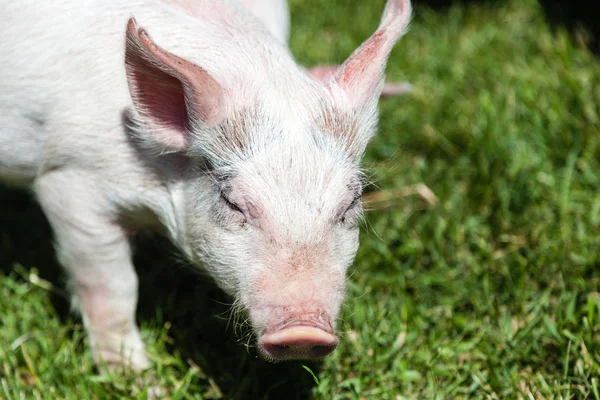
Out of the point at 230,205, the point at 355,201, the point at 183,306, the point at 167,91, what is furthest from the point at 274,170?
the point at 183,306

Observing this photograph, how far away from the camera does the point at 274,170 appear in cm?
263

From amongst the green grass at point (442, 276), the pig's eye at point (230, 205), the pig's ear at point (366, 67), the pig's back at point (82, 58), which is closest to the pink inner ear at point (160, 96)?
the pig's back at point (82, 58)

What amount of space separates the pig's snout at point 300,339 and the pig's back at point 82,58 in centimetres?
90

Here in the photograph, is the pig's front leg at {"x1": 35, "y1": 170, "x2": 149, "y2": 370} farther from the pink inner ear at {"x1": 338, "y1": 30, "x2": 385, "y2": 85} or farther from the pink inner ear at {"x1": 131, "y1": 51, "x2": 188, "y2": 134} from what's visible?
the pink inner ear at {"x1": 338, "y1": 30, "x2": 385, "y2": 85}

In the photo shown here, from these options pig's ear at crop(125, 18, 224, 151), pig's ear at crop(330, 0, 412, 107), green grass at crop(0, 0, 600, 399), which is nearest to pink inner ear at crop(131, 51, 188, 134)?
pig's ear at crop(125, 18, 224, 151)

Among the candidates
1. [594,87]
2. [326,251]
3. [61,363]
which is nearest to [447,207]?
[594,87]

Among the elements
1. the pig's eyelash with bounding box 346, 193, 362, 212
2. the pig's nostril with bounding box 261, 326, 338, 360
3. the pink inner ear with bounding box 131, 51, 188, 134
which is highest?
the pink inner ear with bounding box 131, 51, 188, 134

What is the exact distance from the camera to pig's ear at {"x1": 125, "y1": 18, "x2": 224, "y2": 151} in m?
2.61

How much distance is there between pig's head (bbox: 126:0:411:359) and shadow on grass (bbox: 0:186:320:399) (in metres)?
0.43

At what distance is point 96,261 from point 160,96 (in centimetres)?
71

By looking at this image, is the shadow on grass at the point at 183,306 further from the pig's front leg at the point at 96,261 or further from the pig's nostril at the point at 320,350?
Result: the pig's nostril at the point at 320,350

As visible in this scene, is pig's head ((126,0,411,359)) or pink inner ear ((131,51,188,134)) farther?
pink inner ear ((131,51,188,134))

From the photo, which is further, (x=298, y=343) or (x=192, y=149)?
(x=192, y=149)

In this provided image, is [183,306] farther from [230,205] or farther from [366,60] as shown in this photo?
[366,60]
